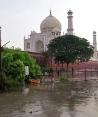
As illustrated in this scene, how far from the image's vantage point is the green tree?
49.9 metres

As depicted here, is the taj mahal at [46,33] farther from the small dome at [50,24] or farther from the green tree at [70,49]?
the green tree at [70,49]

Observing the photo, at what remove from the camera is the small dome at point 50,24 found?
223ft

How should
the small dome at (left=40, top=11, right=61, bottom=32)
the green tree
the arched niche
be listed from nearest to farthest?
the green tree
the small dome at (left=40, top=11, right=61, bottom=32)
the arched niche

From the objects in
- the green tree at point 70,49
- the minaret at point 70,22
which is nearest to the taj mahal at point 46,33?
the minaret at point 70,22

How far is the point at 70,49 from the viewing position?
50156mm

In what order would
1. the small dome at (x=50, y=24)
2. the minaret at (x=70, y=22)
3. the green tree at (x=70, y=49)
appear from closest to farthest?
the green tree at (x=70, y=49)
the small dome at (x=50, y=24)
the minaret at (x=70, y=22)

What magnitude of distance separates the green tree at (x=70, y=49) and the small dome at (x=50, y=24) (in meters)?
16.3

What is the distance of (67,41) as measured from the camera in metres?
51.0

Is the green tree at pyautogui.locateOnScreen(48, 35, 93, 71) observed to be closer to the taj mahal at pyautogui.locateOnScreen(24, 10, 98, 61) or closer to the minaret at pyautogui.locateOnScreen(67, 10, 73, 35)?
the taj mahal at pyautogui.locateOnScreen(24, 10, 98, 61)

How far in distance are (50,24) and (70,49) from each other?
18.9 meters

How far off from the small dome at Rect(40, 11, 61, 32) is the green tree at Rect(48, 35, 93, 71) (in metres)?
16.3

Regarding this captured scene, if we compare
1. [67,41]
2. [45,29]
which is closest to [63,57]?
[67,41]

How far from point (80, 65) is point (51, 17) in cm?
1175

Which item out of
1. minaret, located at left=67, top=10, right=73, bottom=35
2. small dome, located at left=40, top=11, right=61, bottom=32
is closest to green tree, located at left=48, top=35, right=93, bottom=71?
small dome, located at left=40, top=11, right=61, bottom=32
